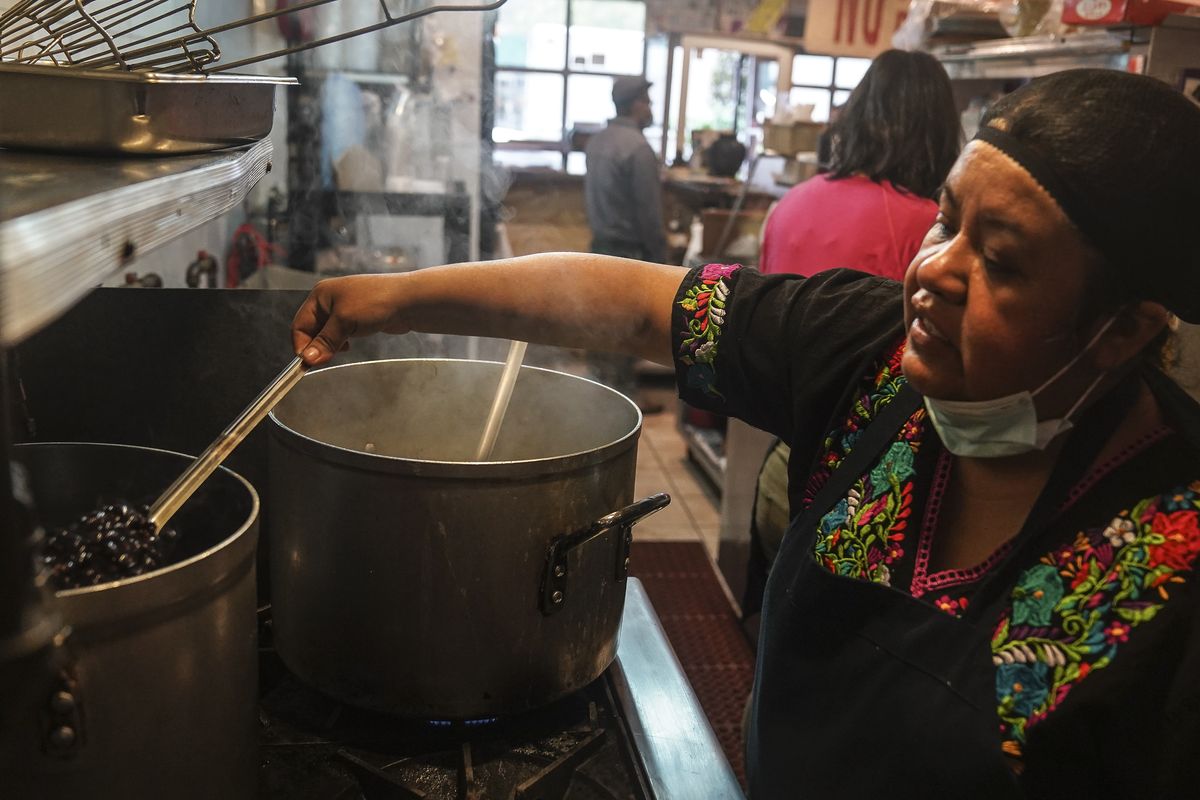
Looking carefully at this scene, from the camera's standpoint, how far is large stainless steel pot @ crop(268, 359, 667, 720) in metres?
1.07

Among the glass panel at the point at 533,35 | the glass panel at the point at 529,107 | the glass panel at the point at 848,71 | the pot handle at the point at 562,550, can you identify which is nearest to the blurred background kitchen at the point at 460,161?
the pot handle at the point at 562,550

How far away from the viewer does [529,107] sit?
737cm

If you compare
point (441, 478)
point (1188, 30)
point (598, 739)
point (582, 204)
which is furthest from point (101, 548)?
point (582, 204)

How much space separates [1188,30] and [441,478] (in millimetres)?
1955

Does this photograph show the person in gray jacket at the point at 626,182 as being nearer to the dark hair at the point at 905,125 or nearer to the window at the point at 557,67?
the window at the point at 557,67

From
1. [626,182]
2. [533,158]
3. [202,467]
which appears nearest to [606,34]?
[533,158]

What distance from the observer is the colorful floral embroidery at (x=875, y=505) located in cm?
117

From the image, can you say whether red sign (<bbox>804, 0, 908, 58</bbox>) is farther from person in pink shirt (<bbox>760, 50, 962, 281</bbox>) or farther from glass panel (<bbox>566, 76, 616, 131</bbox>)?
person in pink shirt (<bbox>760, 50, 962, 281</bbox>)

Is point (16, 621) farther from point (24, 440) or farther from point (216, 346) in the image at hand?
point (216, 346)

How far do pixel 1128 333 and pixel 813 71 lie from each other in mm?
7462

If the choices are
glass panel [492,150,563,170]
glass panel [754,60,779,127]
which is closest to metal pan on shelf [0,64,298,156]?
glass panel [492,150,563,170]

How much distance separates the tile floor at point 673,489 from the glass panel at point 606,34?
9.63 feet

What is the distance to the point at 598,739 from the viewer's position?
122 centimetres

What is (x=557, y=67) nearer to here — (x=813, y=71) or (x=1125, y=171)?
(x=813, y=71)
